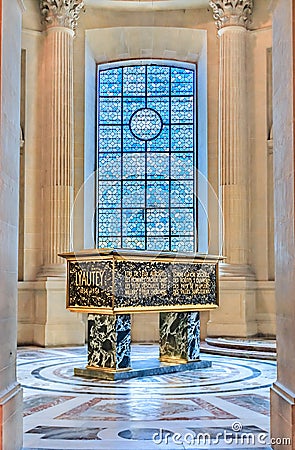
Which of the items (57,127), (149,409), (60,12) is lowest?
(149,409)

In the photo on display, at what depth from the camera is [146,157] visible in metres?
15.9

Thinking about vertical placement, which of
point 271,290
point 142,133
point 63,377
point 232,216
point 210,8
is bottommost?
point 63,377

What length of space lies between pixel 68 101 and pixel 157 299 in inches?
246

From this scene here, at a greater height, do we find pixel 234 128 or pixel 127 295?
pixel 234 128

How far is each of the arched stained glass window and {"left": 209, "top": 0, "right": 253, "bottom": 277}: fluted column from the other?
148cm

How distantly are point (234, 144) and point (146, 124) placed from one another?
2539 millimetres

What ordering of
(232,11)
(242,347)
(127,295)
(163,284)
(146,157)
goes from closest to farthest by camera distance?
(127,295) < (163,284) < (242,347) < (232,11) < (146,157)

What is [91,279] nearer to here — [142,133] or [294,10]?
[294,10]

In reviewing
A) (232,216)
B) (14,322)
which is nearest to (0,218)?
(14,322)

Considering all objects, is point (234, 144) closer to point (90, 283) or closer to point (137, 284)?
point (137, 284)

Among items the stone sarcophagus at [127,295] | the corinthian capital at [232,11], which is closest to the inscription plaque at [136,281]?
the stone sarcophagus at [127,295]

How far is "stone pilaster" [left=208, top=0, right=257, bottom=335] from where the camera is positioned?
14.1 metres

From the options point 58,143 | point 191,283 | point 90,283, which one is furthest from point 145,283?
point 58,143

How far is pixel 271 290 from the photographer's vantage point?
14117mm
